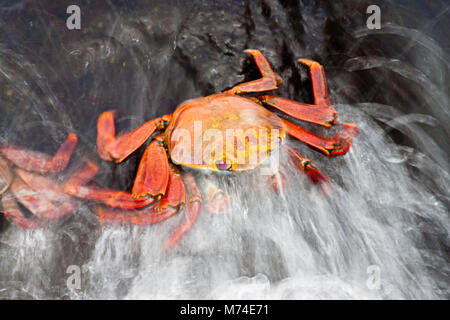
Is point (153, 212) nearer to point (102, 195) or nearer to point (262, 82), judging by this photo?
point (102, 195)

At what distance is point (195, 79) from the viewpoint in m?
3.02

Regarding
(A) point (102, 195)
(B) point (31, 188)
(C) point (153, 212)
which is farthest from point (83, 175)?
(C) point (153, 212)

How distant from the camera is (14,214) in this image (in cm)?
232

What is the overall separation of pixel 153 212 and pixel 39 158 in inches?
34.3

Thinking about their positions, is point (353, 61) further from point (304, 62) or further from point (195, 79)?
point (195, 79)

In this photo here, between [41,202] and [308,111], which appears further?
[308,111]

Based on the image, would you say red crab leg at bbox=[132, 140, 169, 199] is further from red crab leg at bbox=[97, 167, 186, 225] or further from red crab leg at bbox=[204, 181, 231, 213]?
red crab leg at bbox=[204, 181, 231, 213]

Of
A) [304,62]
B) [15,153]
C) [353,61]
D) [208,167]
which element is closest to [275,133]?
[208,167]

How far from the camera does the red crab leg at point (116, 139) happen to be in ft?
8.47

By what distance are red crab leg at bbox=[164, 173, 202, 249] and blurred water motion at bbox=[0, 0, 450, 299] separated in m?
0.06

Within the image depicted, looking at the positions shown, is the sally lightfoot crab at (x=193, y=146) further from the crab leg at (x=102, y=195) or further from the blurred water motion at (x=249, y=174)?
the blurred water motion at (x=249, y=174)

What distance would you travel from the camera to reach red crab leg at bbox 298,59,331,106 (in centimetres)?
279

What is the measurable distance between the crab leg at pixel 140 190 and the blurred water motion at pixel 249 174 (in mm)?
141

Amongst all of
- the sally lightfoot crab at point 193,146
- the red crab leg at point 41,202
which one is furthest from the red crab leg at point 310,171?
the red crab leg at point 41,202
